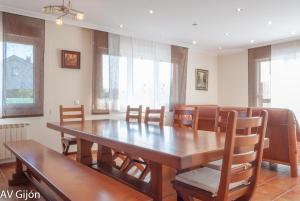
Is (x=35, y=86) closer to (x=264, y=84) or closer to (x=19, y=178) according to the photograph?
(x=19, y=178)

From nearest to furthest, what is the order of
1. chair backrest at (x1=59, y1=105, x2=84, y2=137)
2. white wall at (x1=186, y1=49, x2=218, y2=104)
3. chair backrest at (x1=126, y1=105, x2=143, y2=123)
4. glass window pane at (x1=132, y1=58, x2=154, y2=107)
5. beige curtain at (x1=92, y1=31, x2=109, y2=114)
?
chair backrest at (x1=126, y1=105, x2=143, y2=123) < chair backrest at (x1=59, y1=105, x2=84, y2=137) < beige curtain at (x1=92, y1=31, x2=109, y2=114) < glass window pane at (x1=132, y1=58, x2=154, y2=107) < white wall at (x1=186, y1=49, x2=218, y2=104)

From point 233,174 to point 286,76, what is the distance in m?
5.65

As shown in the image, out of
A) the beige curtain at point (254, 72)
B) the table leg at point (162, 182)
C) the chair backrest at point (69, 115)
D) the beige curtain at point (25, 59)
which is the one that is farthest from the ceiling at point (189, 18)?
the table leg at point (162, 182)

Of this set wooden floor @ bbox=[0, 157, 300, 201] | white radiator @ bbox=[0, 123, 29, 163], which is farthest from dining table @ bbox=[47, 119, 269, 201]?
white radiator @ bbox=[0, 123, 29, 163]

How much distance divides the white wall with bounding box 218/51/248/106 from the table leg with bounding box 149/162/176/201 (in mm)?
5951

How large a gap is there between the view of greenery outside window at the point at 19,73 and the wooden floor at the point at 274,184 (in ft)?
3.81

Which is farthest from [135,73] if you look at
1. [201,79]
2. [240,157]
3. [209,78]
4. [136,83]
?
[240,157]

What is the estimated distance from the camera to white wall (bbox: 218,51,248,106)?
7.24m

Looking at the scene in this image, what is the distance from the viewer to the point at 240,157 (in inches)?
58.2

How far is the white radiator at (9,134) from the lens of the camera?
3842mm

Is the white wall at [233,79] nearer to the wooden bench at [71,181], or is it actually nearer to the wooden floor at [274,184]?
the wooden floor at [274,184]

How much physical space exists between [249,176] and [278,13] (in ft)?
12.7

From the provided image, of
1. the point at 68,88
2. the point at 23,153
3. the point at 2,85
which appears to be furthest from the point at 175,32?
the point at 23,153

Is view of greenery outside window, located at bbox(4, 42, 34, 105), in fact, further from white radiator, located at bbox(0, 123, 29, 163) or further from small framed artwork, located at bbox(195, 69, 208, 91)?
small framed artwork, located at bbox(195, 69, 208, 91)
